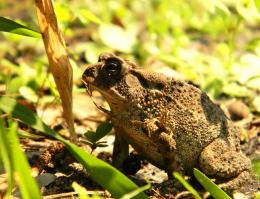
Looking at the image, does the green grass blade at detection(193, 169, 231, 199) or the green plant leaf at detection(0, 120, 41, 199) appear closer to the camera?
the green plant leaf at detection(0, 120, 41, 199)

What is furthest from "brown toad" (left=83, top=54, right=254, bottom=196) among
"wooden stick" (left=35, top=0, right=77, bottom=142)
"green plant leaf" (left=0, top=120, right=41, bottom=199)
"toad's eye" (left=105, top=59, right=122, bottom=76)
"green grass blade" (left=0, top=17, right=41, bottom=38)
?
"green plant leaf" (left=0, top=120, right=41, bottom=199)

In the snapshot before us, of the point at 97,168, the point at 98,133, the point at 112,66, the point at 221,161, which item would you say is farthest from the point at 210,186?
the point at 112,66

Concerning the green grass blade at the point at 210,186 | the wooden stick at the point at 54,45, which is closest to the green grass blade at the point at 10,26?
the wooden stick at the point at 54,45

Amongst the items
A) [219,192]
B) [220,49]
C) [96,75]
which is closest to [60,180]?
[96,75]

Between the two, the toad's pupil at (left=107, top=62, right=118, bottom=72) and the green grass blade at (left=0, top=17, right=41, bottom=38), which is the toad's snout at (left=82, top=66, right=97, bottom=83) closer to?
the toad's pupil at (left=107, top=62, right=118, bottom=72)

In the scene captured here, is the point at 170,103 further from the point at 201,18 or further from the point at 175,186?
the point at 201,18

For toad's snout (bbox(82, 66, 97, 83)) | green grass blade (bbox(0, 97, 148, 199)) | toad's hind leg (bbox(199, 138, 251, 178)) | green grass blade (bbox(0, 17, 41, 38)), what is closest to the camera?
green grass blade (bbox(0, 97, 148, 199))

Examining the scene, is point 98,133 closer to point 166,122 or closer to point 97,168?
point 166,122
